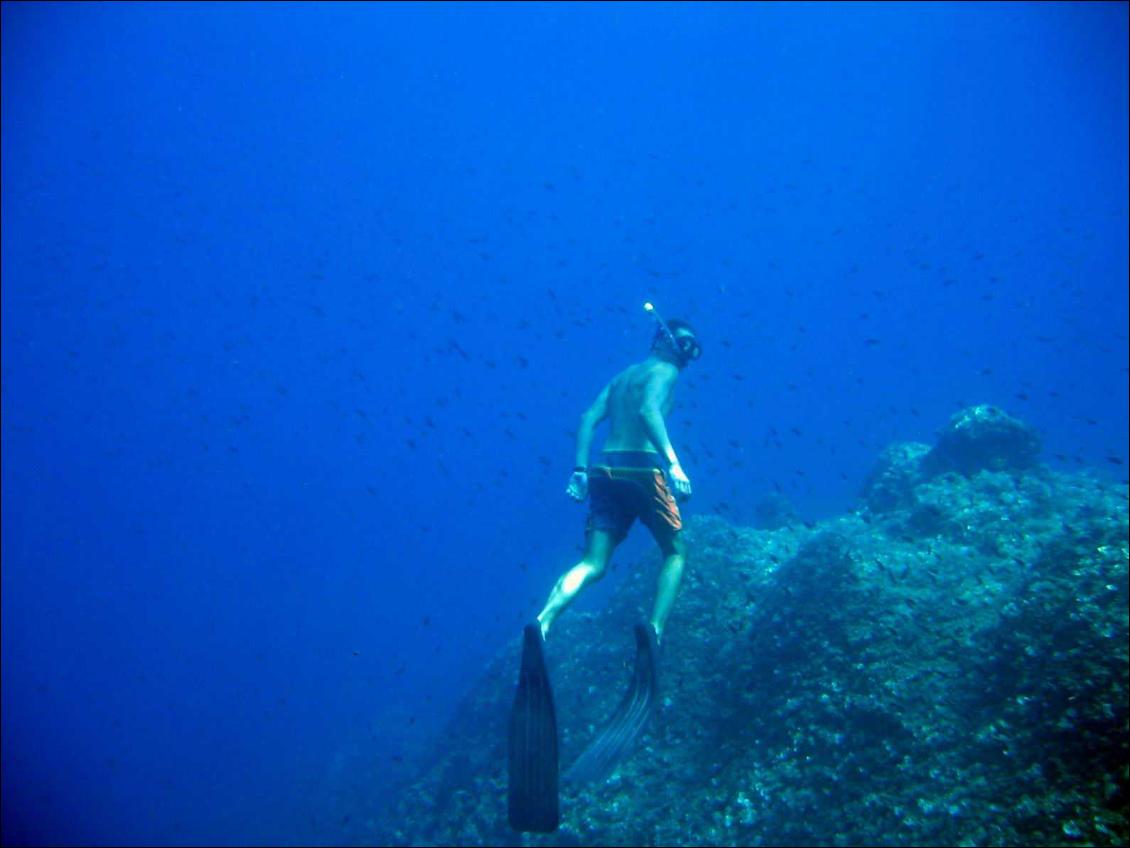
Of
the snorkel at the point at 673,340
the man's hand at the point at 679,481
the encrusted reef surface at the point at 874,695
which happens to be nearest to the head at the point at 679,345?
the snorkel at the point at 673,340

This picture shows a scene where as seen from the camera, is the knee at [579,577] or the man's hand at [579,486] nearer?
the knee at [579,577]

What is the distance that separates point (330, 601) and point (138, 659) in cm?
5923

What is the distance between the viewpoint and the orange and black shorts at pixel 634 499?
654cm

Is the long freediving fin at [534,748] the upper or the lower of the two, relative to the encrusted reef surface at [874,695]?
lower

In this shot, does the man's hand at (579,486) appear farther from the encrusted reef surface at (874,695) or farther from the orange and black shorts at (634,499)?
the encrusted reef surface at (874,695)

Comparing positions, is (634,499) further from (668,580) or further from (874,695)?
(874,695)

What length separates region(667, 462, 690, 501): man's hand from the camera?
6.02 metres

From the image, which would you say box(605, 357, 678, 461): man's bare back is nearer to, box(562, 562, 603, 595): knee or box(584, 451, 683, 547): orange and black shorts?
box(584, 451, 683, 547): orange and black shorts

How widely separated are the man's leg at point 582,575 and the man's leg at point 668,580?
0.59 meters

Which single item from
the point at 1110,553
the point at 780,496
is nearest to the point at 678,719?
the point at 1110,553

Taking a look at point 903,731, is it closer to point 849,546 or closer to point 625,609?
point 849,546

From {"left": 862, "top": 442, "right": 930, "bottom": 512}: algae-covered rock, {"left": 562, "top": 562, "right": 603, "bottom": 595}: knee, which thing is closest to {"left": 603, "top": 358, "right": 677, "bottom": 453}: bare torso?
{"left": 562, "top": 562, "right": 603, "bottom": 595}: knee

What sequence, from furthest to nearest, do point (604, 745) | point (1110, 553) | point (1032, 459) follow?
point (1032, 459)
point (1110, 553)
point (604, 745)

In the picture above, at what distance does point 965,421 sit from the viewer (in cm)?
1644
